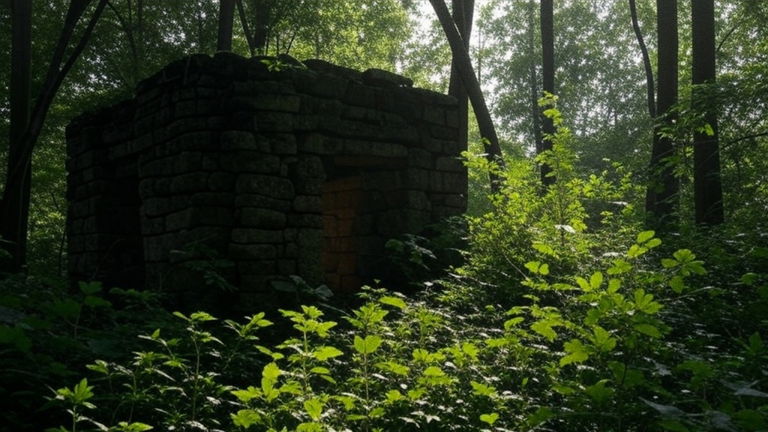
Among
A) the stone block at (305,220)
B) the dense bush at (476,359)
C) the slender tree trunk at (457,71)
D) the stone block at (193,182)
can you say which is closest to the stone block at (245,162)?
the stone block at (193,182)

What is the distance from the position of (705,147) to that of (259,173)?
17.9ft

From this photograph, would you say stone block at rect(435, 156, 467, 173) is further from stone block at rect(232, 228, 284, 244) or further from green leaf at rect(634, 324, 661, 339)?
green leaf at rect(634, 324, 661, 339)

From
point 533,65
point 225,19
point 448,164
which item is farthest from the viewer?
point 533,65

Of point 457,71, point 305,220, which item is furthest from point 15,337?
point 457,71

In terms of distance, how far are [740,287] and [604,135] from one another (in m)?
20.7

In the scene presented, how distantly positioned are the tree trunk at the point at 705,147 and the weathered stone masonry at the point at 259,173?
2.92 metres

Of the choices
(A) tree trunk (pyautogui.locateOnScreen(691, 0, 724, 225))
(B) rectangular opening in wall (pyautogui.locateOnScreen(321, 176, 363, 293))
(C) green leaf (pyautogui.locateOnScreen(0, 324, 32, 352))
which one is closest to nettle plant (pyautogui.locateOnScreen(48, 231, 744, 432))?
(C) green leaf (pyautogui.locateOnScreen(0, 324, 32, 352))

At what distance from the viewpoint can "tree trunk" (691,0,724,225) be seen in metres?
7.37

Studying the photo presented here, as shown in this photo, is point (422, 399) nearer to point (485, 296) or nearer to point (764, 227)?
point (485, 296)

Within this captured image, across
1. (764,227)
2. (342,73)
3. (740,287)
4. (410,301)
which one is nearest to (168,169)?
(342,73)

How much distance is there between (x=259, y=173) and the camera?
5.82m

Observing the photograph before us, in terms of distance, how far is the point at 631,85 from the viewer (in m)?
28.4

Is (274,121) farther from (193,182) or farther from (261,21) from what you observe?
(261,21)

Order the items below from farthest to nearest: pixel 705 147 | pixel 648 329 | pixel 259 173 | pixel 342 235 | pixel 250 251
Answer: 1. pixel 705 147
2. pixel 342 235
3. pixel 259 173
4. pixel 250 251
5. pixel 648 329
